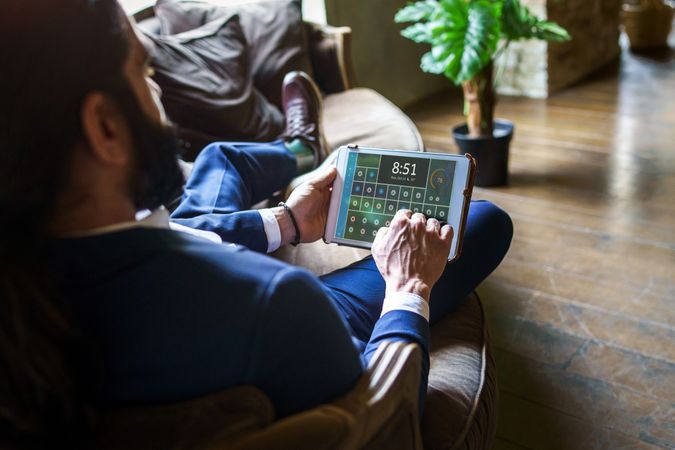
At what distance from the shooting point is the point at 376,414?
0.77 meters

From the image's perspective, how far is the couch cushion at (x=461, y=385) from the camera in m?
1.02

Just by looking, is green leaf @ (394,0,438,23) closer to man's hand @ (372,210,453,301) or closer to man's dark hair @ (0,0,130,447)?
man's hand @ (372,210,453,301)

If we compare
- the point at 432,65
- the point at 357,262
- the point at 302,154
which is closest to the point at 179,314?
the point at 357,262

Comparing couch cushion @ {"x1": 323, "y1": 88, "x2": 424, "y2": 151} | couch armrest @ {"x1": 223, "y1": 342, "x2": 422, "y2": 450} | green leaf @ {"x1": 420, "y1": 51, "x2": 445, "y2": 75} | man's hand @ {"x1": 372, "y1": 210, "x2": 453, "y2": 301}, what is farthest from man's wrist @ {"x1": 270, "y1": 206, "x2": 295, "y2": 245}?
green leaf @ {"x1": 420, "y1": 51, "x2": 445, "y2": 75}

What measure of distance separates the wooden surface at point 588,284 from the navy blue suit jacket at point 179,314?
2.99 feet

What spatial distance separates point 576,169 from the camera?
267cm

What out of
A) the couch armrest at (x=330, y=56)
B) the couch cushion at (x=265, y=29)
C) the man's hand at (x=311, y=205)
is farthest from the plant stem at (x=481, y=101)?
the man's hand at (x=311, y=205)

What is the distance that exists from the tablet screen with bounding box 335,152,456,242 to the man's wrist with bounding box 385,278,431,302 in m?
0.17

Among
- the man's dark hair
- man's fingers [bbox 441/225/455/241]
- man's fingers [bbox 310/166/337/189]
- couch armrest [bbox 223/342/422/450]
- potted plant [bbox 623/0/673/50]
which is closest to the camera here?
the man's dark hair

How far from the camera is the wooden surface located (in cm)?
148

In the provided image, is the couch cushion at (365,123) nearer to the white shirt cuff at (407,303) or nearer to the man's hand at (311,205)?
the man's hand at (311,205)

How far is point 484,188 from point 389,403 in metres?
1.90

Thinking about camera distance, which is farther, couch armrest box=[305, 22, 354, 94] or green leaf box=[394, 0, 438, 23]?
couch armrest box=[305, 22, 354, 94]

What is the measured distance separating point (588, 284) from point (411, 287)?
42.2 inches
